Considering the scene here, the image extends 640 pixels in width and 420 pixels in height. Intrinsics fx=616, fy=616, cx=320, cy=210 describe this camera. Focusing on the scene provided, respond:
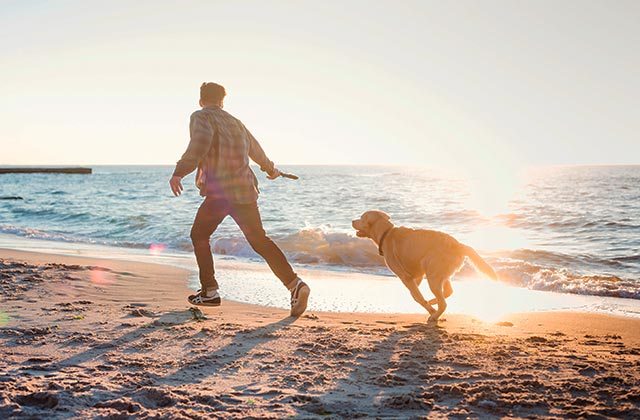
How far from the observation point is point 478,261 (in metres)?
5.70

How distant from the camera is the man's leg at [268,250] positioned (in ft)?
18.8

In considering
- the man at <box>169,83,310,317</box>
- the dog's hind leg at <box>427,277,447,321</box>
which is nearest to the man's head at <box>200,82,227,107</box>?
the man at <box>169,83,310,317</box>

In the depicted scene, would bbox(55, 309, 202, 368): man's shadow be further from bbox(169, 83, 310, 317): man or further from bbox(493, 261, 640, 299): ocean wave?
bbox(493, 261, 640, 299): ocean wave

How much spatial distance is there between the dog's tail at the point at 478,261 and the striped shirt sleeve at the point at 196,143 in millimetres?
2501

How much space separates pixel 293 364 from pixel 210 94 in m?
2.88

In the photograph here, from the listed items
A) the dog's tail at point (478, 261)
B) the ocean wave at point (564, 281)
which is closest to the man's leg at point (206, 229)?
the dog's tail at point (478, 261)

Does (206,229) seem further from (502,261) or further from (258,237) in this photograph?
(502,261)

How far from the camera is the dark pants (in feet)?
18.8

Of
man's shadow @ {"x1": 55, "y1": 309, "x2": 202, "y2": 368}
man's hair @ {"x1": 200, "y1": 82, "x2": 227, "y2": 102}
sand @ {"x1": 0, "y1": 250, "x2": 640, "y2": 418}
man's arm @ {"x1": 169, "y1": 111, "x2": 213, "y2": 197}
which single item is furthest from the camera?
man's hair @ {"x1": 200, "y1": 82, "x2": 227, "y2": 102}

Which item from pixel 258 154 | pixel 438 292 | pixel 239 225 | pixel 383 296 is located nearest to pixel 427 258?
pixel 438 292

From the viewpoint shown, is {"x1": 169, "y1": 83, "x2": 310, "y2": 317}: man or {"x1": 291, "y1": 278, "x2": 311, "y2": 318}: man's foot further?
{"x1": 291, "y1": 278, "x2": 311, "y2": 318}: man's foot

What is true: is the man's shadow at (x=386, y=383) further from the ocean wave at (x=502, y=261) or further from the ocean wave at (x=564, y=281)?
the ocean wave at (x=502, y=261)

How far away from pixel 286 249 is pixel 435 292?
26.3 ft

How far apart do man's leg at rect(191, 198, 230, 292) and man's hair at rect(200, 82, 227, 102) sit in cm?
93
